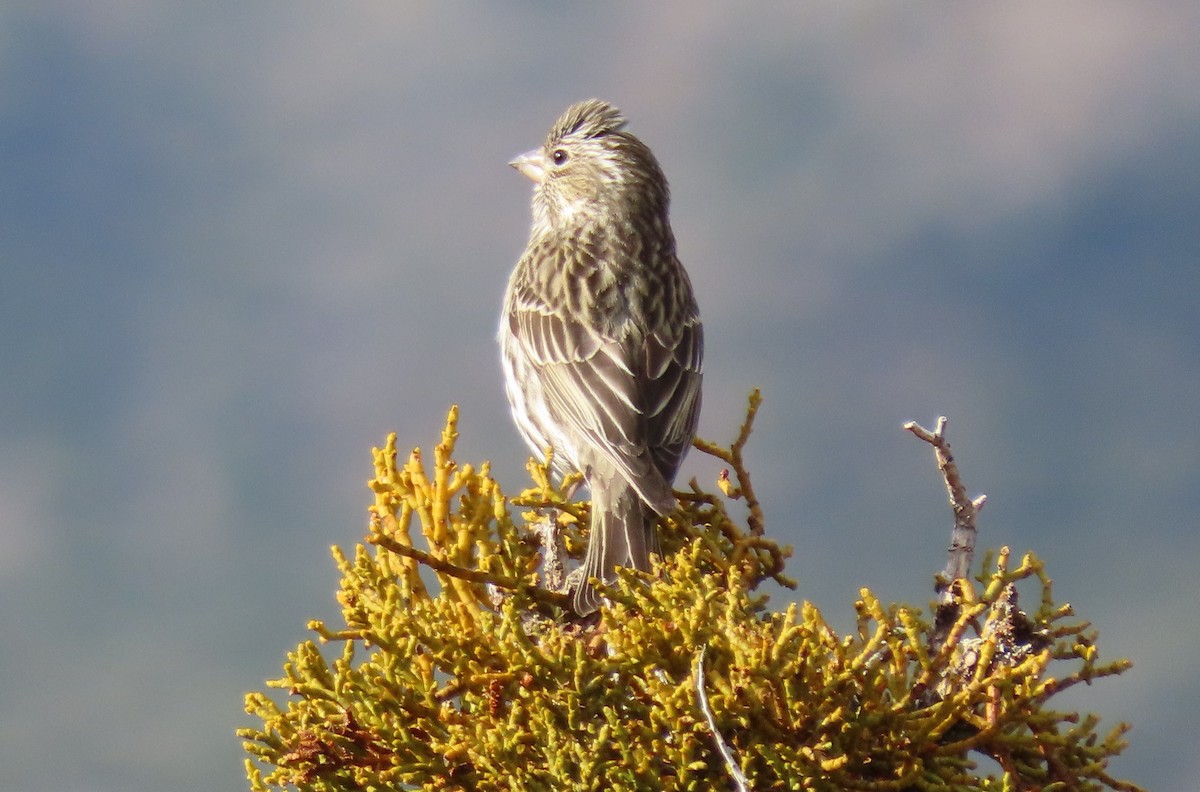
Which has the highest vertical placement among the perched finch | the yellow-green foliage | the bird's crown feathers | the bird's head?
the bird's crown feathers

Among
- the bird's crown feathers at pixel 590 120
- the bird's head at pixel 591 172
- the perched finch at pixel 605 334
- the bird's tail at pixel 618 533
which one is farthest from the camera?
the bird's crown feathers at pixel 590 120

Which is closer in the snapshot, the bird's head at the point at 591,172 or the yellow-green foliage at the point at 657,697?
the yellow-green foliage at the point at 657,697

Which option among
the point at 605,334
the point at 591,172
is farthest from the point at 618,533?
the point at 591,172

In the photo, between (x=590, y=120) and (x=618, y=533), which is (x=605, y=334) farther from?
(x=590, y=120)

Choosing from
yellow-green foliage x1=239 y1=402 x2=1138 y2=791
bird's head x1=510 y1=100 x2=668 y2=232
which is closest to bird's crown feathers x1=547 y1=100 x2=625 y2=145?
bird's head x1=510 y1=100 x2=668 y2=232

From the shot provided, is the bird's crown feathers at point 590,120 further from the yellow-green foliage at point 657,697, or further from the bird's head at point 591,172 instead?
the yellow-green foliage at point 657,697

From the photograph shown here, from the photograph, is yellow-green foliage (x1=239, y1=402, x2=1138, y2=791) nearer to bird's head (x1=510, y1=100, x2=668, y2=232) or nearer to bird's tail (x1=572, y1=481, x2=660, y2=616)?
bird's tail (x1=572, y1=481, x2=660, y2=616)

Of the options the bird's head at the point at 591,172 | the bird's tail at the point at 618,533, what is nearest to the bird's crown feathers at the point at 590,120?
the bird's head at the point at 591,172
